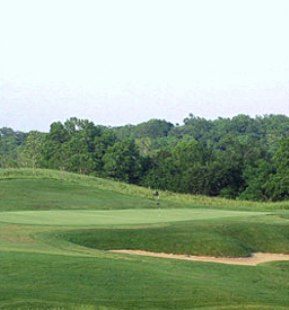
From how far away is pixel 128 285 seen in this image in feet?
51.8

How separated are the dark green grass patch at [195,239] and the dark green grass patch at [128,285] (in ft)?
16.1

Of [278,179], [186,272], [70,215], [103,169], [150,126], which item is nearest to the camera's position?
[186,272]

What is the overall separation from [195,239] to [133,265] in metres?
7.46

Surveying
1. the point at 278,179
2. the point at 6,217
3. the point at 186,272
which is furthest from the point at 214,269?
the point at 278,179

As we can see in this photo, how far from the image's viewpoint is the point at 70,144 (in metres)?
104

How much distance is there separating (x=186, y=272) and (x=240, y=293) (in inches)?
122

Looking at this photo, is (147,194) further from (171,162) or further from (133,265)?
(171,162)

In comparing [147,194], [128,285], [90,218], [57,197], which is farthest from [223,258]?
[147,194]

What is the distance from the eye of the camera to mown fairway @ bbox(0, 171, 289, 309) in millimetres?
14445

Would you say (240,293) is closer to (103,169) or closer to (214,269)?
(214,269)

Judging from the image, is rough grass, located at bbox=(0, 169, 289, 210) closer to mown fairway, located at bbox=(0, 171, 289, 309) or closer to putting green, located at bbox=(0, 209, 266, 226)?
putting green, located at bbox=(0, 209, 266, 226)

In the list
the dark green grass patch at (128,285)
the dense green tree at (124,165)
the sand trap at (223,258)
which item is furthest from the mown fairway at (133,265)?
the dense green tree at (124,165)

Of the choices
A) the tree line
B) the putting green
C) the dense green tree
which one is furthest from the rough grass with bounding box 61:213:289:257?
the dense green tree

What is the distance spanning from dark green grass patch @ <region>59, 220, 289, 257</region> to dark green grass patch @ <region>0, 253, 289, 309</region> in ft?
16.1
